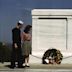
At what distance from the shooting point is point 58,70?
12.8m

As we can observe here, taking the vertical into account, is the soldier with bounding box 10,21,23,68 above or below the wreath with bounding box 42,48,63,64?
above

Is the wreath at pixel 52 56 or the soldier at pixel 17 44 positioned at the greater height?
the soldier at pixel 17 44

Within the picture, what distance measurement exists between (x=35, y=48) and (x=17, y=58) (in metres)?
3.09

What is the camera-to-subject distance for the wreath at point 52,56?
51.9 ft

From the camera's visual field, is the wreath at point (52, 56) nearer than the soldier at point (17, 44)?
No

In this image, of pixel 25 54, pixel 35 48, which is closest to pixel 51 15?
pixel 35 48

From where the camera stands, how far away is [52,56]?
1609 cm

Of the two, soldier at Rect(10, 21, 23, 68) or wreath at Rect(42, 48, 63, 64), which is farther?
wreath at Rect(42, 48, 63, 64)

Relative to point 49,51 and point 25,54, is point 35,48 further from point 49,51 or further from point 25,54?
point 25,54

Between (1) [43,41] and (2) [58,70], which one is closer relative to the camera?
(2) [58,70]

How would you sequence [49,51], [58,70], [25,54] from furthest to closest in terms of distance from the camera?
[49,51] → [25,54] → [58,70]

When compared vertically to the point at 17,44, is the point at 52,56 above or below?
below

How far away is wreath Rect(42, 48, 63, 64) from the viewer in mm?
15812

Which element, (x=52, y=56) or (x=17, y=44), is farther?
(x=52, y=56)
